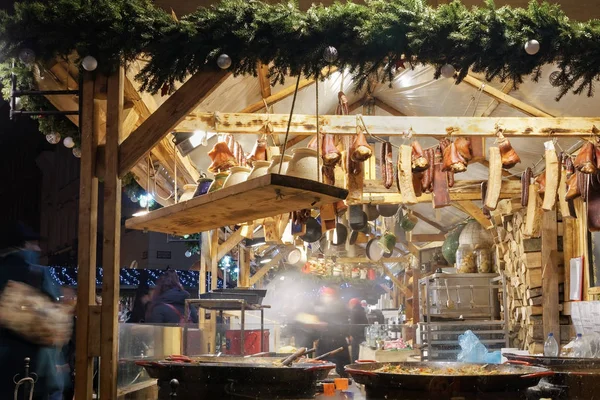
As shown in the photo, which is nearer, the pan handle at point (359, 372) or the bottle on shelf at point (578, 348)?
the pan handle at point (359, 372)

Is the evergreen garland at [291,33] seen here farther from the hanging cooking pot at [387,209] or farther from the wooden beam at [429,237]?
the wooden beam at [429,237]

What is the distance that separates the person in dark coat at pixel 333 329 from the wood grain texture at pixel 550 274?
266 centimetres

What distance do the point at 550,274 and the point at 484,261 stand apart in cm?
210

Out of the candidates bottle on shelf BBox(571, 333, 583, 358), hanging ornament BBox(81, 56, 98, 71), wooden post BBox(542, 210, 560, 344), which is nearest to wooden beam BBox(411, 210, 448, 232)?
wooden post BBox(542, 210, 560, 344)

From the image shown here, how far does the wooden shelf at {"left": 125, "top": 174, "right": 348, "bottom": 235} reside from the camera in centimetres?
399

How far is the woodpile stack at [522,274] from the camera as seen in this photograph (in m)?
9.73

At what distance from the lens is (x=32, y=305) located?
17.8ft

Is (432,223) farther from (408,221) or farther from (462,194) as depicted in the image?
(462,194)

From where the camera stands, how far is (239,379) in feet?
15.2

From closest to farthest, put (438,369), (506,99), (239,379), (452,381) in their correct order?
1. (452,381)
2. (239,379)
3. (438,369)
4. (506,99)

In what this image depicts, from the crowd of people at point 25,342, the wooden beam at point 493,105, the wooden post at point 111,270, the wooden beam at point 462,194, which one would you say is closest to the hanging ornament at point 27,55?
the wooden post at point 111,270

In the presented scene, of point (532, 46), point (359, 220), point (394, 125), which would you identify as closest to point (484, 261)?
point (359, 220)

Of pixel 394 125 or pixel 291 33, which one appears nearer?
pixel 291 33

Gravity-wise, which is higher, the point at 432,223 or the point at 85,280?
the point at 432,223
